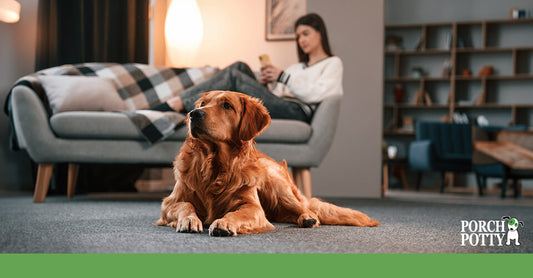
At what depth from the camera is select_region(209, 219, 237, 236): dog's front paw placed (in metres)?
1.35

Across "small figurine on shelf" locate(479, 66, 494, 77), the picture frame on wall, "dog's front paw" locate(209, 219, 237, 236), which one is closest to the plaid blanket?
the picture frame on wall

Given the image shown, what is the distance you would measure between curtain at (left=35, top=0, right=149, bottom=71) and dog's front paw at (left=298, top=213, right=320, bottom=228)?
2620 mm

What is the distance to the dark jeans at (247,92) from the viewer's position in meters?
2.85

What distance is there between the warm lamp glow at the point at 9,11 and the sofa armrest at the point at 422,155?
437 centimetres

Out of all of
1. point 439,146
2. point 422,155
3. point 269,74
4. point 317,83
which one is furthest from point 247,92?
point 439,146

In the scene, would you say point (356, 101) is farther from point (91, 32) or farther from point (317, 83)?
point (91, 32)

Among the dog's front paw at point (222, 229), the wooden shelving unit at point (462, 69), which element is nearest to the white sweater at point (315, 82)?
the dog's front paw at point (222, 229)

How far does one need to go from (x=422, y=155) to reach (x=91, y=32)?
392 centimetres

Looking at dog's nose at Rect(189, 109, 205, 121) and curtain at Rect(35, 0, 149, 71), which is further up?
curtain at Rect(35, 0, 149, 71)

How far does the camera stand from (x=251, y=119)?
5.12ft

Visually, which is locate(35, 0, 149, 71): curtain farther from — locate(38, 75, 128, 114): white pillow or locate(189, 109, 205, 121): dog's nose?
locate(189, 109, 205, 121): dog's nose

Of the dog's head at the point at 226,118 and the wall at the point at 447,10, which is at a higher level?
the wall at the point at 447,10

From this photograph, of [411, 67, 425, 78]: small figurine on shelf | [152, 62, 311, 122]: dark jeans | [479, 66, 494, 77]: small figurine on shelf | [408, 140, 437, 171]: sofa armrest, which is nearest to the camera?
[152, 62, 311, 122]: dark jeans

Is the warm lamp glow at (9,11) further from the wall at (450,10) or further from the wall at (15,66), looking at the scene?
the wall at (450,10)
